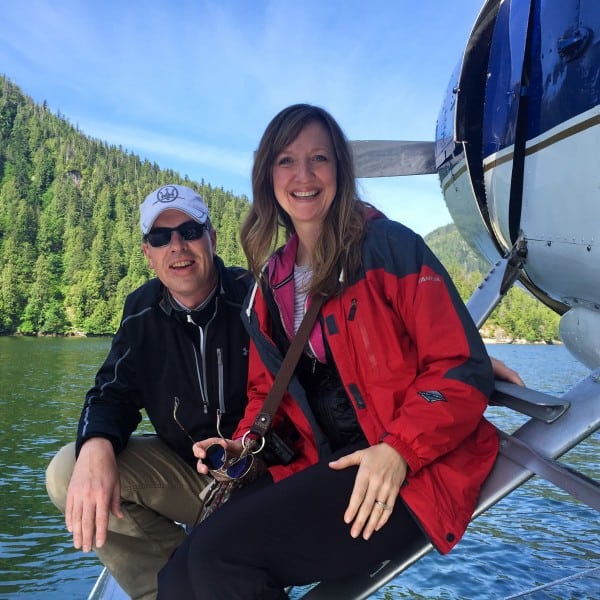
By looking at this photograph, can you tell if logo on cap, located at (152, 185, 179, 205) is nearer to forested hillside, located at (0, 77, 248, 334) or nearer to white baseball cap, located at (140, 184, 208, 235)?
white baseball cap, located at (140, 184, 208, 235)

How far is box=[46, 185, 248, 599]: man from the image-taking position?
119 inches

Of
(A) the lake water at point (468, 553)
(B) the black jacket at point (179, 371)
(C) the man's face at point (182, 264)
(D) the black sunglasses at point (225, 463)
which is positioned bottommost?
(A) the lake water at point (468, 553)

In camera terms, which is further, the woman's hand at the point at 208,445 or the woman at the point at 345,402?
the woman's hand at the point at 208,445

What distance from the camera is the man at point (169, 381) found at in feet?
9.89

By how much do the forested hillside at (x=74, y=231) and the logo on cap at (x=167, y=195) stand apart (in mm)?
47793

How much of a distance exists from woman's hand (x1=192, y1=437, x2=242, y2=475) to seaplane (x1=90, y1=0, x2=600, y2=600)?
0.64m

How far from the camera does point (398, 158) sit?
6.16 meters

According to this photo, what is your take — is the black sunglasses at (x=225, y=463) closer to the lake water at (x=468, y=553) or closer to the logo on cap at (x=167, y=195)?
the logo on cap at (x=167, y=195)

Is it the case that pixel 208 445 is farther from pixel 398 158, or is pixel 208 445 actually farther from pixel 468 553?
pixel 398 158

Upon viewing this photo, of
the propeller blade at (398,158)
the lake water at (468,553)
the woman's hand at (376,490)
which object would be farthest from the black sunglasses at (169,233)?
the propeller blade at (398,158)

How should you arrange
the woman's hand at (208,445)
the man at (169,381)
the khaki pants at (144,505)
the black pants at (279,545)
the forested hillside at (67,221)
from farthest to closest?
the forested hillside at (67,221) < the man at (169,381) < the khaki pants at (144,505) < the woman's hand at (208,445) < the black pants at (279,545)

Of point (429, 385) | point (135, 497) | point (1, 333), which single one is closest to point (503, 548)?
point (135, 497)

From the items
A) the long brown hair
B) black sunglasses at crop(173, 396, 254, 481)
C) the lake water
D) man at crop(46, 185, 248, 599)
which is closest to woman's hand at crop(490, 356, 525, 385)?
the long brown hair

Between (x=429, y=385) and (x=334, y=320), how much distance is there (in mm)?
454
